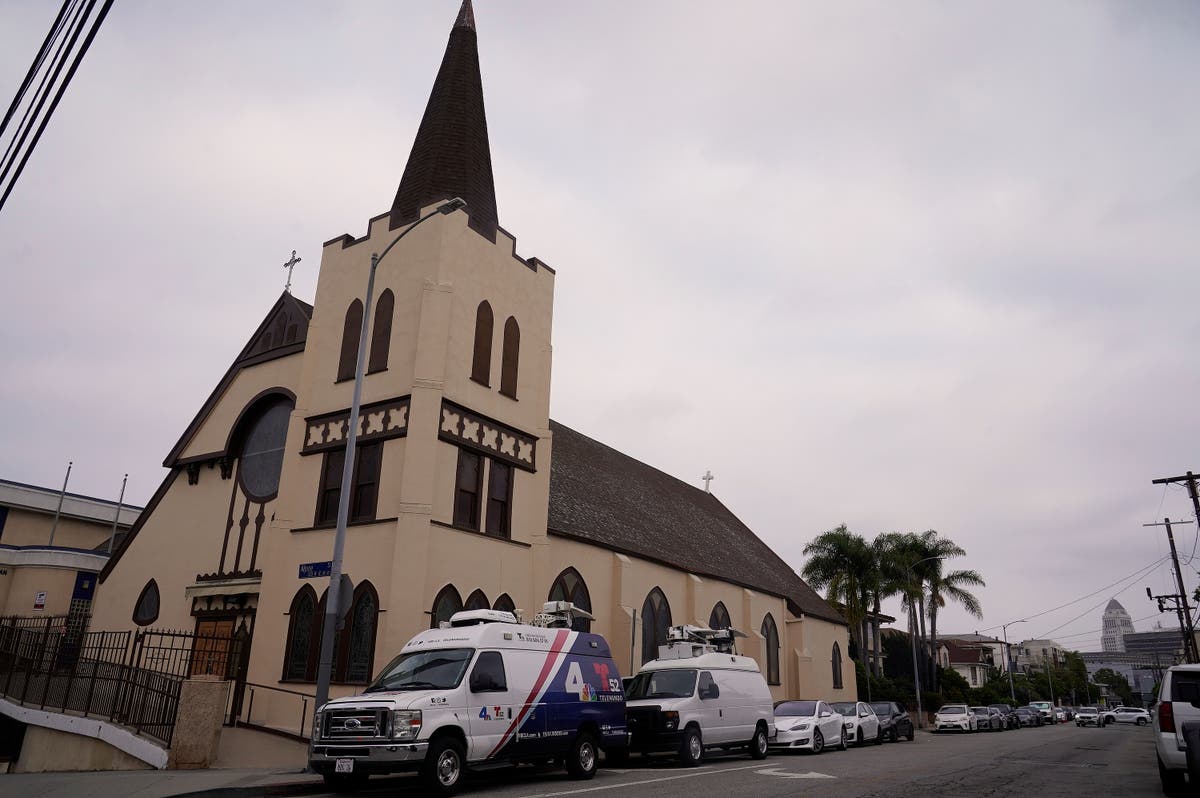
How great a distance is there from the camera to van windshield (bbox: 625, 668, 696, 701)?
17.8 meters

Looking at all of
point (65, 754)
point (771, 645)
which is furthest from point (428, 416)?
point (771, 645)

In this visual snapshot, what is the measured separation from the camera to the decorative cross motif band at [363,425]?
20000 millimetres

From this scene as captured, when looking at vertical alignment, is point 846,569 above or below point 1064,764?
above

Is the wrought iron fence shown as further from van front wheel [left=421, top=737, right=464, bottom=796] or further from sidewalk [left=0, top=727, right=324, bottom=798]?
van front wheel [left=421, top=737, right=464, bottom=796]

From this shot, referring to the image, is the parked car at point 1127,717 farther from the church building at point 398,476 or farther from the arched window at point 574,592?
the arched window at point 574,592

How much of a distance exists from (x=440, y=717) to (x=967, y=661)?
117 m

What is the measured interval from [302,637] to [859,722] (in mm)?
16813

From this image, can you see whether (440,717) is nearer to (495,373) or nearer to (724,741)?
(724,741)

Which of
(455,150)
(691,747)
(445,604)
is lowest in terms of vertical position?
(691,747)

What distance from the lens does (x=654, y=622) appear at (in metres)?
28.7

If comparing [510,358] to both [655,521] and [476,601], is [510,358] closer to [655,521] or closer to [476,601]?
[476,601]

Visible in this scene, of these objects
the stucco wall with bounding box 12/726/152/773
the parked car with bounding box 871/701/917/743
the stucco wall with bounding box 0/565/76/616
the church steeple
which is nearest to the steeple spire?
the church steeple

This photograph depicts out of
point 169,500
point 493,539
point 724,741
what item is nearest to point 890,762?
point 724,741

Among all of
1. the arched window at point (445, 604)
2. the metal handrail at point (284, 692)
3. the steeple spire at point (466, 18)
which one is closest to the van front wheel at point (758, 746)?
the arched window at point (445, 604)
